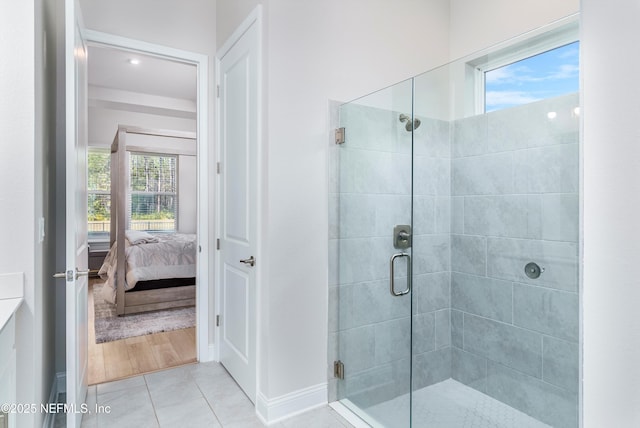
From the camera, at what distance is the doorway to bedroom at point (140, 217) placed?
3203 millimetres

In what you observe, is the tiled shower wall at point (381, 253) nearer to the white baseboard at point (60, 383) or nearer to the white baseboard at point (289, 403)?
the white baseboard at point (289, 403)

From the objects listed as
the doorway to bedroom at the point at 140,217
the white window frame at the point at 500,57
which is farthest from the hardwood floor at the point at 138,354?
the white window frame at the point at 500,57

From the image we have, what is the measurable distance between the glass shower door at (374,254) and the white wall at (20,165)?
4.89 feet

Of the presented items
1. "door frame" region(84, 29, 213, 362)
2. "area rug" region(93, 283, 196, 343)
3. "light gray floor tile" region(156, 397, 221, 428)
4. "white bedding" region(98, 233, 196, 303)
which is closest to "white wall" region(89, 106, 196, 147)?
"white bedding" region(98, 233, 196, 303)

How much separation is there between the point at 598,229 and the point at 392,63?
218 cm

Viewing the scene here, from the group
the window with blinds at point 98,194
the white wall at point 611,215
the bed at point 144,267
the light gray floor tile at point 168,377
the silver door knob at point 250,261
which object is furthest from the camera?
the window with blinds at point 98,194

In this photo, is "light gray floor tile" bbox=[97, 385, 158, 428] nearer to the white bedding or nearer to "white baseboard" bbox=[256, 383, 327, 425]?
"white baseboard" bbox=[256, 383, 327, 425]

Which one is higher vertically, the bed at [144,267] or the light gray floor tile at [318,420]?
the bed at [144,267]

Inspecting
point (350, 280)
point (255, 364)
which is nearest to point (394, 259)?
point (350, 280)

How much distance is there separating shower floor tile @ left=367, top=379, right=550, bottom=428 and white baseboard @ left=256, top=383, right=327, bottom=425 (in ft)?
1.02

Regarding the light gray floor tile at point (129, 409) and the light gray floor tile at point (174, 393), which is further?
the light gray floor tile at point (174, 393)

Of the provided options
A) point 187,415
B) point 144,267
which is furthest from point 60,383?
point 144,267

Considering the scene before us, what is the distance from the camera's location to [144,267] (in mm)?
4180

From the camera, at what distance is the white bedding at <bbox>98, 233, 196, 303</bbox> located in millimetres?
4137
